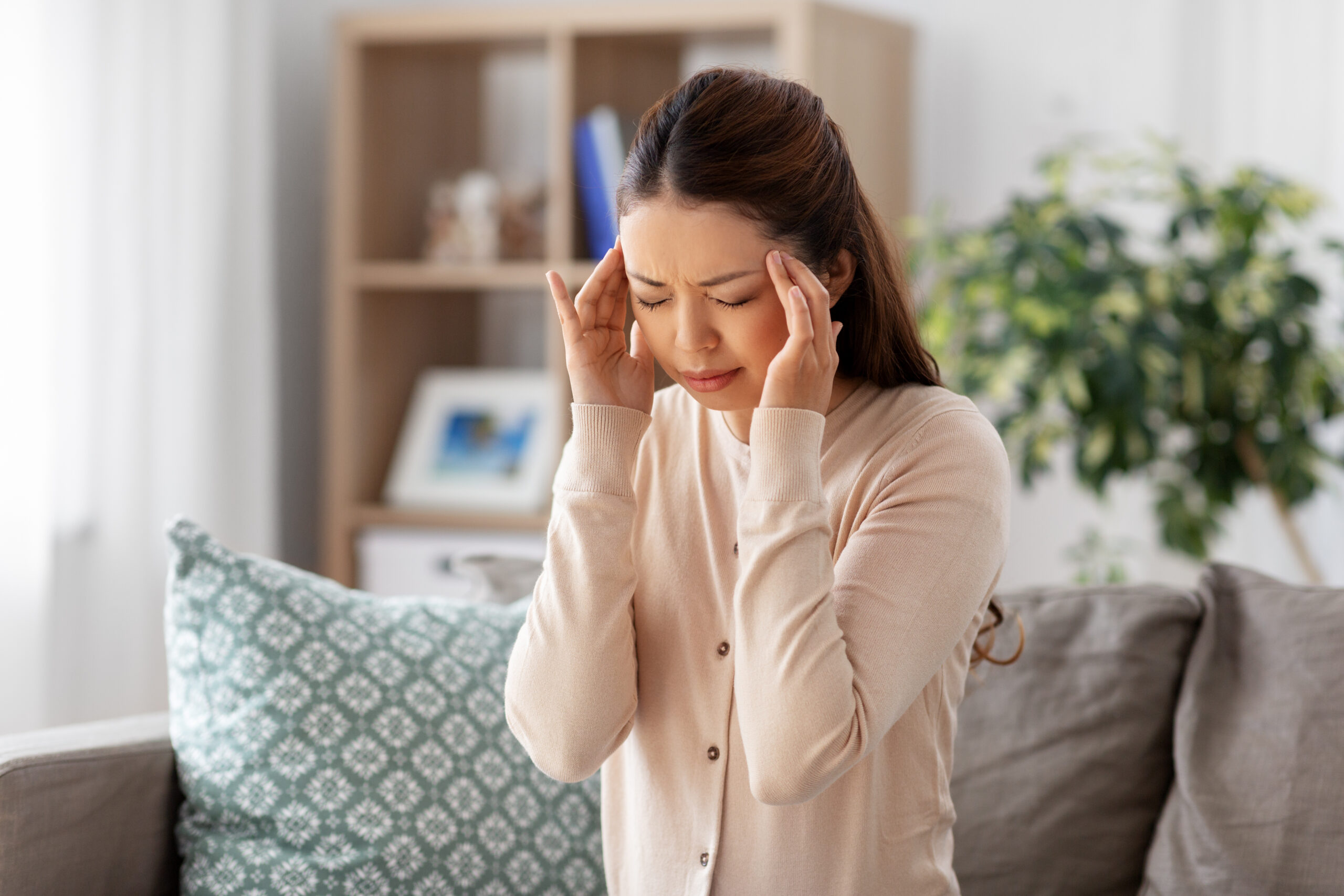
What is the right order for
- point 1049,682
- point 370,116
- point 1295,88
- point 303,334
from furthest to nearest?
point 303,334 < point 370,116 < point 1295,88 < point 1049,682

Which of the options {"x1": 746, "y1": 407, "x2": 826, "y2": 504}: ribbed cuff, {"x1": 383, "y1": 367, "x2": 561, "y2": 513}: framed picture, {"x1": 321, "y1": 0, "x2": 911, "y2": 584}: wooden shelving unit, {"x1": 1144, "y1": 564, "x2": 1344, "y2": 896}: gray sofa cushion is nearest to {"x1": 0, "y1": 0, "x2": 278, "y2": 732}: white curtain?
{"x1": 321, "y1": 0, "x2": 911, "y2": 584}: wooden shelving unit

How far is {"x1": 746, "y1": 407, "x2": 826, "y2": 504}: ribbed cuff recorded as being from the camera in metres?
0.96

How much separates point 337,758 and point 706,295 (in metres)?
0.70

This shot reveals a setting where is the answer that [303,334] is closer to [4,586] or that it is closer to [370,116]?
[370,116]

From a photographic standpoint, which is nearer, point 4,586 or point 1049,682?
point 1049,682

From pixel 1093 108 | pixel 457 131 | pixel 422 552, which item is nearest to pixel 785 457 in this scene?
pixel 422 552

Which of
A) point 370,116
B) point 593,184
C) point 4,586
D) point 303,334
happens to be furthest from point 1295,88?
point 4,586

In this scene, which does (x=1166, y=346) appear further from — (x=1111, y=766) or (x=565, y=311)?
(x=565, y=311)

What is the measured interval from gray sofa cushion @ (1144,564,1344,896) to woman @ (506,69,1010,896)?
0.46m

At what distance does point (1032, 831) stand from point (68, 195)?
73.0 inches

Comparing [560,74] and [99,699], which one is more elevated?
[560,74]

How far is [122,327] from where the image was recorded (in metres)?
2.39

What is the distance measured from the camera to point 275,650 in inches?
55.2

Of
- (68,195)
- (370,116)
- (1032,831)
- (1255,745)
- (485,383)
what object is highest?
(370,116)
